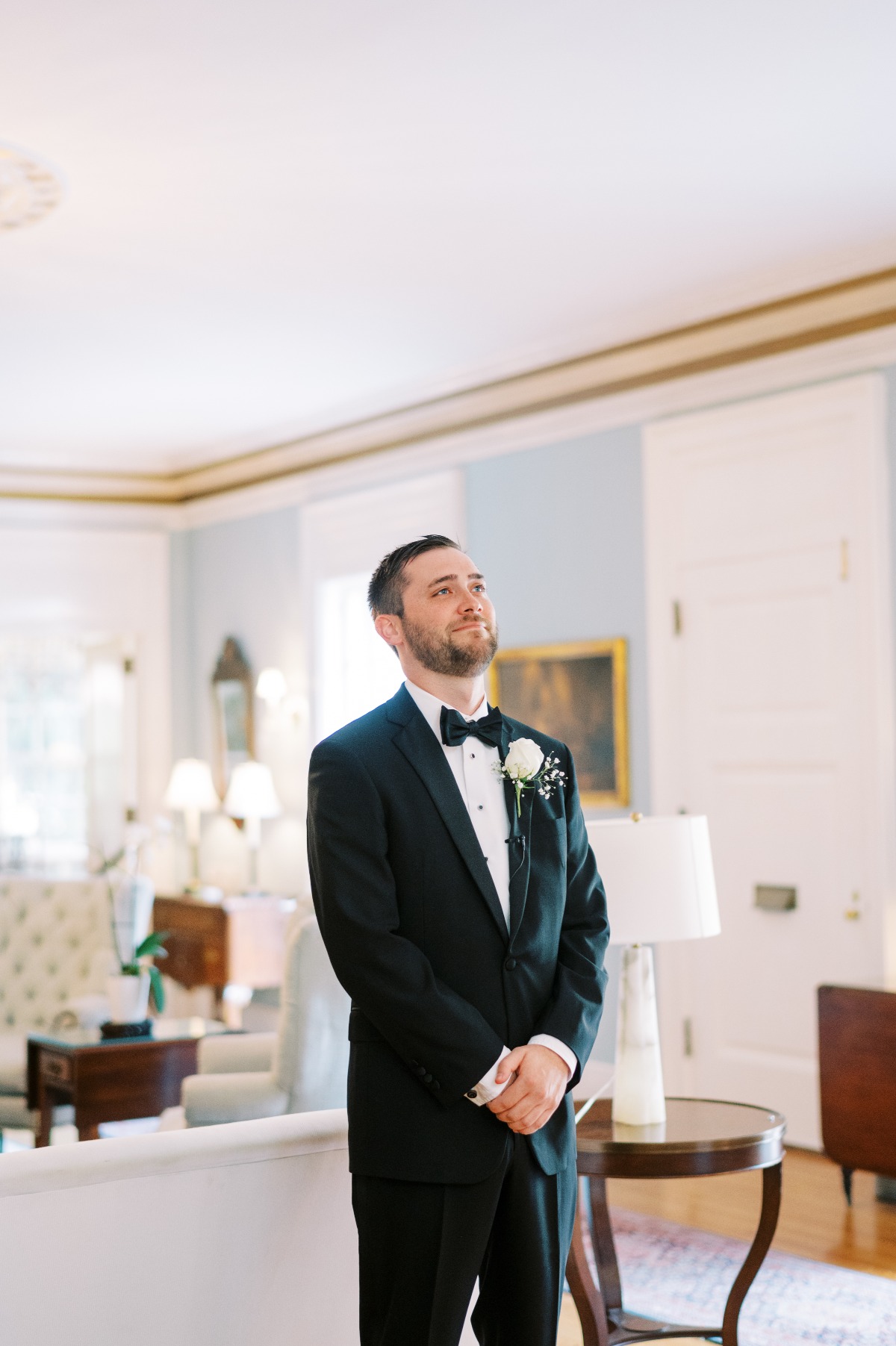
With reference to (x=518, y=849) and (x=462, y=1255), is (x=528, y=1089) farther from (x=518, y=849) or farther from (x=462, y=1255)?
(x=518, y=849)

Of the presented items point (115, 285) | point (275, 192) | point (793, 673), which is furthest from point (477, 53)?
point (793, 673)

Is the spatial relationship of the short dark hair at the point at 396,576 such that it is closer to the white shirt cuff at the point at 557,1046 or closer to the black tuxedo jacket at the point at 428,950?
the black tuxedo jacket at the point at 428,950

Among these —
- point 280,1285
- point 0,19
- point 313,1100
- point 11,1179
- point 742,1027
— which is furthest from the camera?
point 742,1027

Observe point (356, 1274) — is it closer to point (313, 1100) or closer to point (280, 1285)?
point (280, 1285)

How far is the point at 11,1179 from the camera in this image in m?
1.94

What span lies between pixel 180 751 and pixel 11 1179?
665 centimetres

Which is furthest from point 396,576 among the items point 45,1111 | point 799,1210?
point 45,1111

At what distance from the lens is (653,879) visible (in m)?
2.76

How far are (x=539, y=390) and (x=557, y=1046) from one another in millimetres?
4414

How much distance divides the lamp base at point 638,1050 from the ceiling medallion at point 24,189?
2729 mm

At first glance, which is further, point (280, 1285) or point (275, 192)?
point (275, 192)

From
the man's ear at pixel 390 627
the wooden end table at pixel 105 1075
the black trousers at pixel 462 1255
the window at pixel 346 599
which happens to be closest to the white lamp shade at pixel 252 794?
the window at pixel 346 599

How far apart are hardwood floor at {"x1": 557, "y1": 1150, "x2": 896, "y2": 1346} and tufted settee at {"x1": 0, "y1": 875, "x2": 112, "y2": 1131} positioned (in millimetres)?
2157

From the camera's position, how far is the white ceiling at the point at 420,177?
3.29 m
